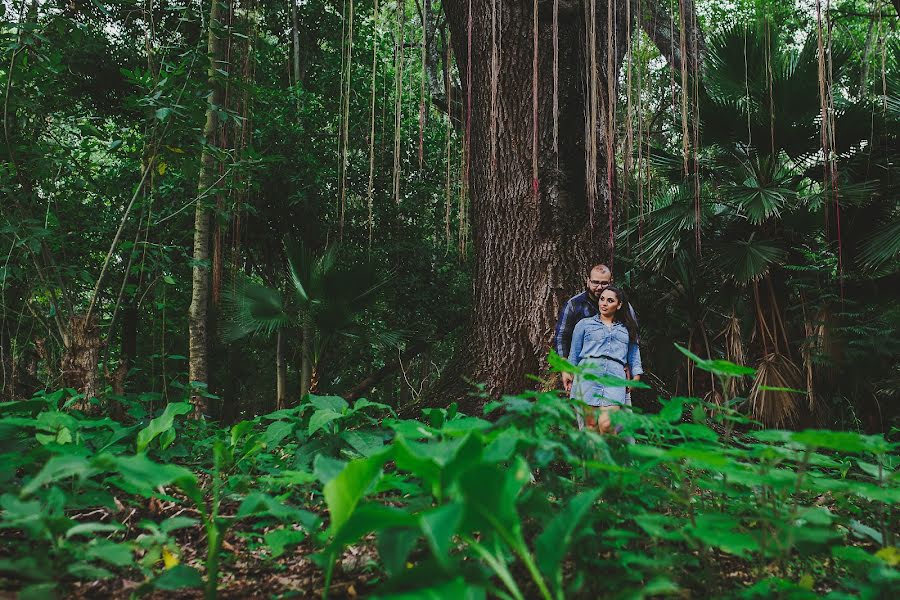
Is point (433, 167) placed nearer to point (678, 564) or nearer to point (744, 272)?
point (744, 272)

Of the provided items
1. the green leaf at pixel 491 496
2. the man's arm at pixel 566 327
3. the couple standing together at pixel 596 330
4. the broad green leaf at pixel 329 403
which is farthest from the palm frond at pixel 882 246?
the green leaf at pixel 491 496

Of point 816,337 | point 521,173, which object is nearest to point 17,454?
point 521,173

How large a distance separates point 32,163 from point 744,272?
17.3ft

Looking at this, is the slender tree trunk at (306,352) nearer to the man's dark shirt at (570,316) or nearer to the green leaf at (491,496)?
the man's dark shirt at (570,316)

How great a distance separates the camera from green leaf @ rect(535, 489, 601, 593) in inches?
35.5

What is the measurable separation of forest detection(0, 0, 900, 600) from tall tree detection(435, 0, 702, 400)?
0.06ft

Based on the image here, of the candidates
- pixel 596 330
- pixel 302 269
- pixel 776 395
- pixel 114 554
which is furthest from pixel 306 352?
pixel 114 554

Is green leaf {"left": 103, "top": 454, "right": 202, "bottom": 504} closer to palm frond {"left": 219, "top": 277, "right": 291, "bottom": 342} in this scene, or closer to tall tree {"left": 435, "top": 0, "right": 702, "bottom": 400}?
tall tree {"left": 435, "top": 0, "right": 702, "bottom": 400}

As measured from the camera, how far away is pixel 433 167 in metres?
8.27

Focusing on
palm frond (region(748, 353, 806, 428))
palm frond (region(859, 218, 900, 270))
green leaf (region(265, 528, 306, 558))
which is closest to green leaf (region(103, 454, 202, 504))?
Result: green leaf (region(265, 528, 306, 558))

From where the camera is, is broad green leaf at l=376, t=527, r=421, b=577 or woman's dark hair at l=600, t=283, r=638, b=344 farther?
woman's dark hair at l=600, t=283, r=638, b=344

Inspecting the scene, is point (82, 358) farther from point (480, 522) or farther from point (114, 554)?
point (480, 522)

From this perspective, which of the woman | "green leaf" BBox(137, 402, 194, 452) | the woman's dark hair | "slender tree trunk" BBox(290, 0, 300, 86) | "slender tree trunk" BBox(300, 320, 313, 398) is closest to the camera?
"green leaf" BBox(137, 402, 194, 452)

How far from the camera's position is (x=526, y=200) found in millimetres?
3451
